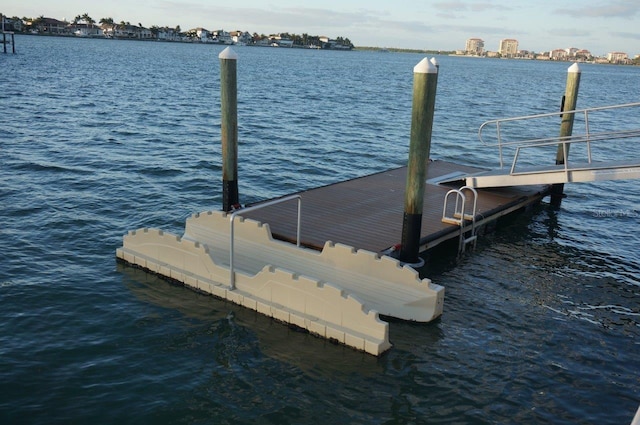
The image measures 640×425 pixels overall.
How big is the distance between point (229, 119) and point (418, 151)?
4200 mm

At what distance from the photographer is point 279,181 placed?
782 inches

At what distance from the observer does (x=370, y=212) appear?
42.6 ft

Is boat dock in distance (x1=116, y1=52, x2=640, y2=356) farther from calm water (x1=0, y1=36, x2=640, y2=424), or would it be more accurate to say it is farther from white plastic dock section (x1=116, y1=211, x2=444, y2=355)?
calm water (x1=0, y1=36, x2=640, y2=424)

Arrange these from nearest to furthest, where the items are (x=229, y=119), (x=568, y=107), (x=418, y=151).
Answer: (x=418, y=151), (x=229, y=119), (x=568, y=107)

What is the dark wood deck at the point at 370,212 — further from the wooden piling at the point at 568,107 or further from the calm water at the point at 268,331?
the wooden piling at the point at 568,107

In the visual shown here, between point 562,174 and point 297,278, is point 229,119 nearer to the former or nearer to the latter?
point 297,278

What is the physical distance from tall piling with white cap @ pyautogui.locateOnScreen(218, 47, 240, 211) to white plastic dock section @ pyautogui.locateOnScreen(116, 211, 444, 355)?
1.21 meters

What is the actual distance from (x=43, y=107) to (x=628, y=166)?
30.5 metres

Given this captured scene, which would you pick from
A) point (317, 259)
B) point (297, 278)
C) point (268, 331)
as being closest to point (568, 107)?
point (317, 259)

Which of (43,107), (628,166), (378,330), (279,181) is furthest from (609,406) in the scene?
(43,107)

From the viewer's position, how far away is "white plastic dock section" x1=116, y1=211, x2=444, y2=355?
8805 mm

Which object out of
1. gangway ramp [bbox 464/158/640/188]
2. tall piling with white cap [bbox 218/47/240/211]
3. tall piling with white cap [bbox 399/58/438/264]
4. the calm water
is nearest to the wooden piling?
the calm water

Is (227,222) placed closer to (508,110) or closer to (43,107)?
(43,107)

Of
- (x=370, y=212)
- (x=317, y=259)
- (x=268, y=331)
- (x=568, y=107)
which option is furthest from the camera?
(x=568, y=107)
